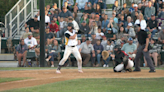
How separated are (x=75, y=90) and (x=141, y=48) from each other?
18.1 feet

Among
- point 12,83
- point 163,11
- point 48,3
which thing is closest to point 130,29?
point 163,11

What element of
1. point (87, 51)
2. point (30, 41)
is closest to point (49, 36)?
point (30, 41)

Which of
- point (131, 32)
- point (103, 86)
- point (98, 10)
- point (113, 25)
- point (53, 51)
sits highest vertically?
point (98, 10)

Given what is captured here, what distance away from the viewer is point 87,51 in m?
17.9

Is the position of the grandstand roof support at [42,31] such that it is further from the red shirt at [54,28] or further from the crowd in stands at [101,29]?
the red shirt at [54,28]

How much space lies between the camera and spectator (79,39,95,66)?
701 inches

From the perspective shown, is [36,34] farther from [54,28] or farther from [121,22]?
[121,22]

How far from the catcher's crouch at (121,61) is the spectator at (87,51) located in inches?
174

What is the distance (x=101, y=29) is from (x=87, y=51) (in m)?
2.60

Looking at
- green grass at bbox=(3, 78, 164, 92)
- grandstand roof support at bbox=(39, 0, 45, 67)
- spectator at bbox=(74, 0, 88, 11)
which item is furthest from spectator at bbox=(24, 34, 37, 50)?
green grass at bbox=(3, 78, 164, 92)

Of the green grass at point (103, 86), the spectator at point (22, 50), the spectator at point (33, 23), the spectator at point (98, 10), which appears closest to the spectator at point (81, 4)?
the spectator at point (98, 10)

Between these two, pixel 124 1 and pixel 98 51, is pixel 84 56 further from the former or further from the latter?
pixel 124 1

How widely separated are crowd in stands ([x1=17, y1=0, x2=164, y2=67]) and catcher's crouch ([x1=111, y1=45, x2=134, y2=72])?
3.36 metres

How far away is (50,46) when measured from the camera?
18.5 metres
